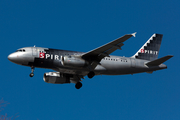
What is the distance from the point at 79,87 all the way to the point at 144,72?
8.86 metres

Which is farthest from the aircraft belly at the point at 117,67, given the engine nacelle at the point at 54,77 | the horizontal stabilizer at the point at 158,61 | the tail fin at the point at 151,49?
the engine nacelle at the point at 54,77

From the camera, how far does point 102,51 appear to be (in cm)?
3581

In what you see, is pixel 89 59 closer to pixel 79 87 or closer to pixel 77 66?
pixel 77 66

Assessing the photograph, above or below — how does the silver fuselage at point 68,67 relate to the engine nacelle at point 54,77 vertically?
above

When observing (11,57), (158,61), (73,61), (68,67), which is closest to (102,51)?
(73,61)

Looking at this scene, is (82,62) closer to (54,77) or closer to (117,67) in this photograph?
(117,67)

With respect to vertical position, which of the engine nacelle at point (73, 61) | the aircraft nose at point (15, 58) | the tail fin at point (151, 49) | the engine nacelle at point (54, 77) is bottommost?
the engine nacelle at point (54, 77)

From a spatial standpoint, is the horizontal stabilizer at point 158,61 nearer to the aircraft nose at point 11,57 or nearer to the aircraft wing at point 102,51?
the aircraft wing at point 102,51

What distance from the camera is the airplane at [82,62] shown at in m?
35.6

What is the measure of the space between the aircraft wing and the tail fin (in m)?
7.13

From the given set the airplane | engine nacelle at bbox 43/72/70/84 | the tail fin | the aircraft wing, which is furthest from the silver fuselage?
engine nacelle at bbox 43/72/70/84

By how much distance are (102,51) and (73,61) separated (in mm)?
3542

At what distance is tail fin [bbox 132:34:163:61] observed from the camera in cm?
4209

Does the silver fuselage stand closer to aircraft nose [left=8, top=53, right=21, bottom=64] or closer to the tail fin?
aircraft nose [left=8, top=53, right=21, bottom=64]
